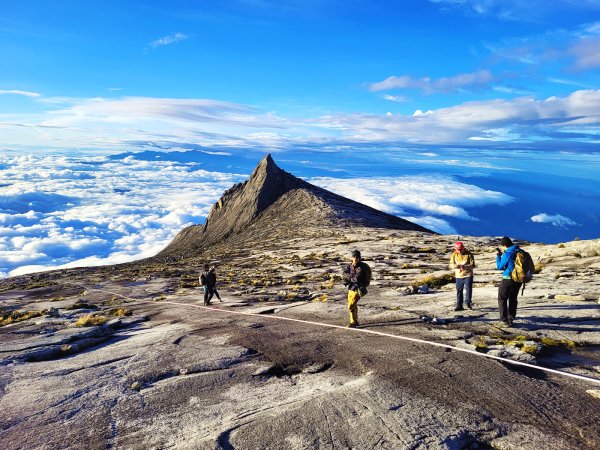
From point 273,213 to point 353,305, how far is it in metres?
81.3

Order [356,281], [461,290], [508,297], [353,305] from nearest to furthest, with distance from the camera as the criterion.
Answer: [508,297] → [356,281] → [353,305] → [461,290]

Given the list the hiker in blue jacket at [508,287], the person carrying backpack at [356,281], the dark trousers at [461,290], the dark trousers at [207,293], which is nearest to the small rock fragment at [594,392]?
the hiker in blue jacket at [508,287]

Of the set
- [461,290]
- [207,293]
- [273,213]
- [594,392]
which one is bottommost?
[207,293]

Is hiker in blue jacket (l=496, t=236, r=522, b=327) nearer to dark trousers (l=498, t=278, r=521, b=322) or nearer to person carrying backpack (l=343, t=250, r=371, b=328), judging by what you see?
dark trousers (l=498, t=278, r=521, b=322)

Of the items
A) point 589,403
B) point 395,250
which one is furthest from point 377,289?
point 395,250

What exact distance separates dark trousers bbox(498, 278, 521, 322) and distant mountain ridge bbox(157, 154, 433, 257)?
55.8 meters

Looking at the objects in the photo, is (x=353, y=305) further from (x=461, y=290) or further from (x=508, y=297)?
(x=508, y=297)

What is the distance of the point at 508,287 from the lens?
550 inches

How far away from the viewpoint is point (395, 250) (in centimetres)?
4441

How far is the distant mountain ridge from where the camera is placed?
80938 mm

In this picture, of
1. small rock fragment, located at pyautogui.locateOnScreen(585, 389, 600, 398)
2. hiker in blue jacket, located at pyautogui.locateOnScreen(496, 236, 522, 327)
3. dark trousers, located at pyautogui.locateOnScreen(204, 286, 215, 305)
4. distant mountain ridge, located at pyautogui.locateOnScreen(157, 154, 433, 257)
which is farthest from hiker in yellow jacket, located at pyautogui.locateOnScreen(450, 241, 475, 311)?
distant mountain ridge, located at pyautogui.locateOnScreen(157, 154, 433, 257)

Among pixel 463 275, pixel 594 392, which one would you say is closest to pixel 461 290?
pixel 463 275

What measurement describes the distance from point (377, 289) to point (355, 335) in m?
10.6

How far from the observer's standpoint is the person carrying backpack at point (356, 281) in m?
14.7
